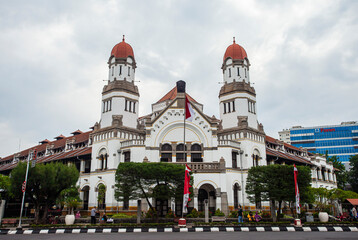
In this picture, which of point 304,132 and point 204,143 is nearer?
point 204,143

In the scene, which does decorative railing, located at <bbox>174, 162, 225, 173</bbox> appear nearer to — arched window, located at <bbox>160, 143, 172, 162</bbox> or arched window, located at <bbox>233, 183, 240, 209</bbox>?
arched window, located at <bbox>160, 143, 172, 162</bbox>

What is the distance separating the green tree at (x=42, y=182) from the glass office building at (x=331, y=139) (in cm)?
10000

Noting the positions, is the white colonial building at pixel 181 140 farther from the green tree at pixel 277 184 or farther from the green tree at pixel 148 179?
the green tree at pixel 148 179

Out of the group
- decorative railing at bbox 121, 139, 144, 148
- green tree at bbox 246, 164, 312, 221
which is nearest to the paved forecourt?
green tree at bbox 246, 164, 312, 221

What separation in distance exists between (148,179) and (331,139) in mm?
100689

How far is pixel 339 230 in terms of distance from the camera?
945 inches

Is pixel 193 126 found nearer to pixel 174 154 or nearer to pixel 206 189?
pixel 174 154

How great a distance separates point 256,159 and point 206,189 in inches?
378

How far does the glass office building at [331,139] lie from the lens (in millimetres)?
110438

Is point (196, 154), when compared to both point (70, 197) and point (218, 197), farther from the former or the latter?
point (70, 197)

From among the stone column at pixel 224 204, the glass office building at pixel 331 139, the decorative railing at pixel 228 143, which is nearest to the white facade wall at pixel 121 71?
the decorative railing at pixel 228 143

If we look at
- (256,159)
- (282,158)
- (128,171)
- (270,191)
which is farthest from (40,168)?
(282,158)

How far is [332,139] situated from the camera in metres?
114

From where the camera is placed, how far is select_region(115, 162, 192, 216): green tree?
104 feet
